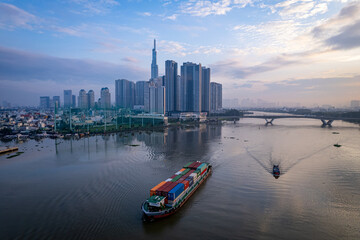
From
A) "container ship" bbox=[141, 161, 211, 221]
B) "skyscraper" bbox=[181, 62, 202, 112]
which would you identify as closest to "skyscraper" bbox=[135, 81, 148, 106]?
"skyscraper" bbox=[181, 62, 202, 112]

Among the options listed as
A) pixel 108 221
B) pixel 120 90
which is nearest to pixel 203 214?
pixel 108 221

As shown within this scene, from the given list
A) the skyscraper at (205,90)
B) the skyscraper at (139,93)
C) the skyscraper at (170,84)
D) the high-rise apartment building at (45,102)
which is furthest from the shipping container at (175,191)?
the high-rise apartment building at (45,102)

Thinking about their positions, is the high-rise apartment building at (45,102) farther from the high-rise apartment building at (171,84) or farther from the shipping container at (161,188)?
the shipping container at (161,188)

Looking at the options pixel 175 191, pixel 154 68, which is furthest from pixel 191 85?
pixel 175 191

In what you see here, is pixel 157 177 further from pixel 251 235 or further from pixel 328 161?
pixel 328 161

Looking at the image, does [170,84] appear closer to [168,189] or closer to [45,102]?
[168,189]

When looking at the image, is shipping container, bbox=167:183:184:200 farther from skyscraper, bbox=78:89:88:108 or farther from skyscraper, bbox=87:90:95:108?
skyscraper, bbox=87:90:95:108
